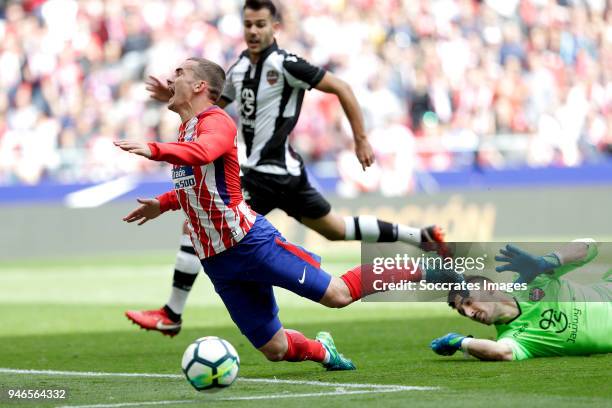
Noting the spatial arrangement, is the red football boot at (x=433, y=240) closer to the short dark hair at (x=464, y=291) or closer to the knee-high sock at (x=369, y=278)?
the short dark hair at (x=464, y=291)

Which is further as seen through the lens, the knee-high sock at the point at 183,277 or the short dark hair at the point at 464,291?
the knee-high sock at the point at 183,277

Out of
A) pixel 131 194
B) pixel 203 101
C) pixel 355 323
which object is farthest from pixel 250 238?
pixel 131 194

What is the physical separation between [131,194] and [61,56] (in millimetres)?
3865

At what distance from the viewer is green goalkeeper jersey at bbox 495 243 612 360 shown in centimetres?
817

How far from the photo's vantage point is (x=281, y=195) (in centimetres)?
1007

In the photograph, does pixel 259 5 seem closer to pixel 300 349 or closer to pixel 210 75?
pixel 210 75

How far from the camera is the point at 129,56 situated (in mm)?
24812

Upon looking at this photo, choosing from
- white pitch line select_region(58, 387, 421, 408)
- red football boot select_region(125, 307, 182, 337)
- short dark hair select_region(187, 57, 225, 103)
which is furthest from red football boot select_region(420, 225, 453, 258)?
white pitch line select_region(58, 387, 421, 408)

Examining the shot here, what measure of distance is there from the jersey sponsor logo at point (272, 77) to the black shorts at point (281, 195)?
73cm

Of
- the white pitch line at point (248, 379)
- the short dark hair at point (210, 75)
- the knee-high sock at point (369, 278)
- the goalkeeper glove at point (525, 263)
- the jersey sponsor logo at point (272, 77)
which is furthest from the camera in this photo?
the jersey sponsor logo at point (272, 77)

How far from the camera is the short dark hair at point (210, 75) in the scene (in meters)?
7.64

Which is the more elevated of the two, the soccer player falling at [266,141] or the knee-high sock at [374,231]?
the soccer player falling at [266,141]
